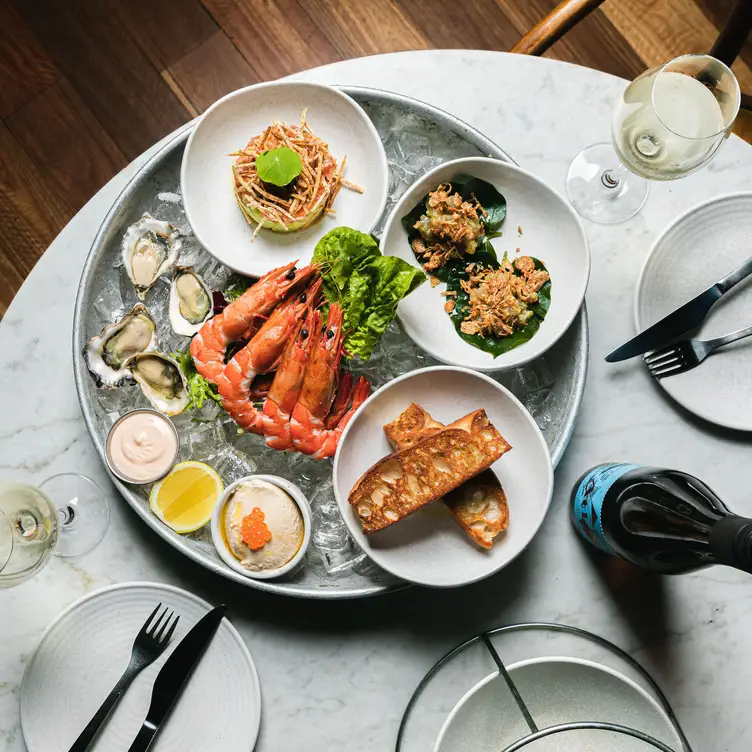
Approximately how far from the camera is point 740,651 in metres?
1.98

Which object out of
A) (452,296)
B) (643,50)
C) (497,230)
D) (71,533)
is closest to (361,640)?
(71,533)

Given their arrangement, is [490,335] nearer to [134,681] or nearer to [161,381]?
[161,381]

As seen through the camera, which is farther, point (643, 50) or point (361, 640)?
point (643, 50)

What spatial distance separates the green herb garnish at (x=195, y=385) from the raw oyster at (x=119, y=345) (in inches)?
3.2

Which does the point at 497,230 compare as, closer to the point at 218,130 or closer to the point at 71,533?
the point at 218,130

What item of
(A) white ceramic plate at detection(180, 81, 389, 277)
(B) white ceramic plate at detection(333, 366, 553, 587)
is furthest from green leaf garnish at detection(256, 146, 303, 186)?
(B) white ceramic plate at detection(333, 366, 553, 587)

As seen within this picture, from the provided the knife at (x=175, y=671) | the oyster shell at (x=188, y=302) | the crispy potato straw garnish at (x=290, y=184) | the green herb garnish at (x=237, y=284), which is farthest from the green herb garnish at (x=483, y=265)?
the knife at (x=175, y=671)

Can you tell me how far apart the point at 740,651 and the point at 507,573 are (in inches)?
26.3

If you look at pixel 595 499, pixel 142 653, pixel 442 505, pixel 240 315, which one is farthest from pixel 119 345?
pixel 595 499

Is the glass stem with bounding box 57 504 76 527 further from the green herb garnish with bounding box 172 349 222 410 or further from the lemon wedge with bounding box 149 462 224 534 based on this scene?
the green herb garnish with bounding box 172 349 222 410

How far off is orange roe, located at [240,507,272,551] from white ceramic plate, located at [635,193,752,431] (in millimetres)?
1119

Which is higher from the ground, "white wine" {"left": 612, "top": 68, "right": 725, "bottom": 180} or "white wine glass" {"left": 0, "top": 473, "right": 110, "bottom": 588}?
"white wine glass" {"left": 0, "top": 473, "right": 110, "bottom": 588}

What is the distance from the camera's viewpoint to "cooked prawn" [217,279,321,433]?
6.21ft

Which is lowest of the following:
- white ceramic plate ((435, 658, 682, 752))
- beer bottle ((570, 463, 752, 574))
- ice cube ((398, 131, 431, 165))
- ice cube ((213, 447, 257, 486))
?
white ceramic plate ((435, 658, 682, 752))
